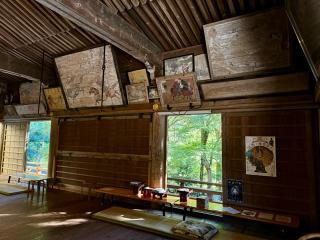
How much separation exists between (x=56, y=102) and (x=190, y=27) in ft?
16.3

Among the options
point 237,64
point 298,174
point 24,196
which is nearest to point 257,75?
point 237,64

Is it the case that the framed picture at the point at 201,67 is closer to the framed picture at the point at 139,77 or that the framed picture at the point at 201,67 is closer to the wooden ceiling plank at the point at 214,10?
the wooden ceiling plank at the point at 214,10

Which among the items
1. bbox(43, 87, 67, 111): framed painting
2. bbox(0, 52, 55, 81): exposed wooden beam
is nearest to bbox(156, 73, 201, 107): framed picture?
bbox(43, 87, 67, 111): framed painting

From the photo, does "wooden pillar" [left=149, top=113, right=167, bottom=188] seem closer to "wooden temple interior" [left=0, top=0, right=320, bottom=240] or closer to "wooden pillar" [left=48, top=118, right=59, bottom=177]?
"wooden temple interior" [left=0, top=0, right=320, bottom=240]

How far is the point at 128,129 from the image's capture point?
19.0 feet

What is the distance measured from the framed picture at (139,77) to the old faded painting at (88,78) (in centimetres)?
36

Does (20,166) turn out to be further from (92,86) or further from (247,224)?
(247,224)

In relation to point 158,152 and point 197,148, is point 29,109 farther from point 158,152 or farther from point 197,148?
point 197,148

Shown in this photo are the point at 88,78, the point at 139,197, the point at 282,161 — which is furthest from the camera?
the point at 88,78

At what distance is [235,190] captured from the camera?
421 centimetres

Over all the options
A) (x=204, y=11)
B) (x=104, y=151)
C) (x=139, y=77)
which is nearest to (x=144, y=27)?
(x=204, y=11)

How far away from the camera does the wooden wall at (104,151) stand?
5512 millimetres

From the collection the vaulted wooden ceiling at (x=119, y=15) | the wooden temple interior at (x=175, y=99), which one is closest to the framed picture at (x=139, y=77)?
the wooden temple interior at (x=175, y=99)

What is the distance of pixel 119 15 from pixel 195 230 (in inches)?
154
